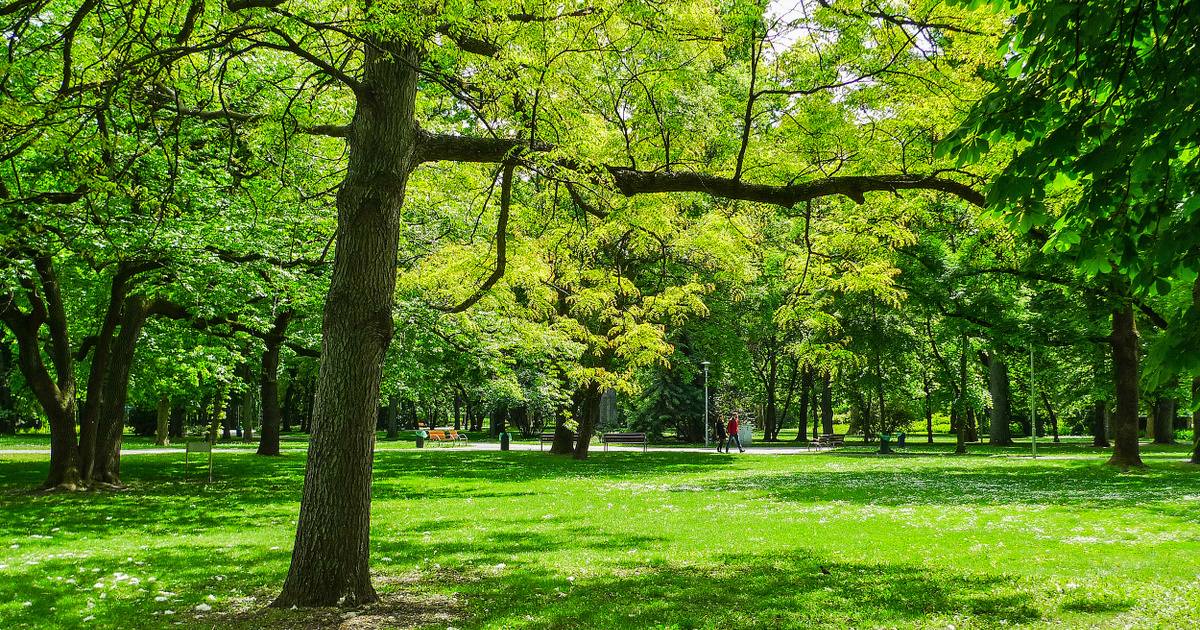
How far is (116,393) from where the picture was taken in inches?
593

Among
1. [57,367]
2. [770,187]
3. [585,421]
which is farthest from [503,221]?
[585,421]

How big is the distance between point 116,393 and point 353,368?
1164 centimetres

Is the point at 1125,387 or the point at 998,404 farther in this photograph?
the point at 998,404

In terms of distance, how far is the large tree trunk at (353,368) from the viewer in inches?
242

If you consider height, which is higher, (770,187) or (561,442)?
(770,187)

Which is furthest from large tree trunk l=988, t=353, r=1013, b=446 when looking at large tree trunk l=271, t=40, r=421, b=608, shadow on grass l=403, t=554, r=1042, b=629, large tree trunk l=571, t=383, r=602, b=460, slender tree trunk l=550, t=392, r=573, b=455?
large tree trunk l=271, t=40, r=421, b=608

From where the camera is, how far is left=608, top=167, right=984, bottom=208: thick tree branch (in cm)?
780

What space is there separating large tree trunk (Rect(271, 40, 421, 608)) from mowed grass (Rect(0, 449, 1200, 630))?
1.24 feet

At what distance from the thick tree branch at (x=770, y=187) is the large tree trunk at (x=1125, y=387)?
15396mm

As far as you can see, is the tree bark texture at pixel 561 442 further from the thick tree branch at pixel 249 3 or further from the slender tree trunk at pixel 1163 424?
the slender tree trunk at pixel 1163 424

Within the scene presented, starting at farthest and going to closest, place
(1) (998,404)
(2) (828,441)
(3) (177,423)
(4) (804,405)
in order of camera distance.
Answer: (4) (804,405)
(3) (177,423)
(2) (828,441)
(1) (998,404)

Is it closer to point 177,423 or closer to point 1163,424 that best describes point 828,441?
point 1163,424

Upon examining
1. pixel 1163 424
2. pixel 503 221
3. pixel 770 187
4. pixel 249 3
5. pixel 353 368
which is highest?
pixel 249 3

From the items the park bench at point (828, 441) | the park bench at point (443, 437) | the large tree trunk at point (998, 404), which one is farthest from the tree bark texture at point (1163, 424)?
the park bench at point (443, 437)
